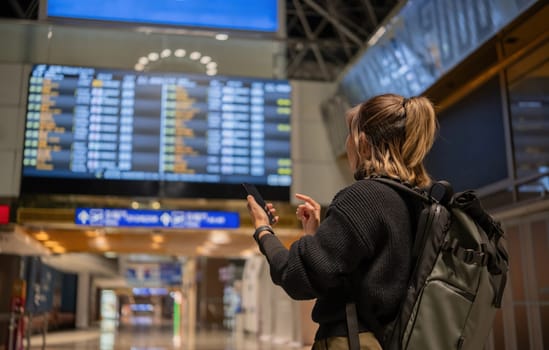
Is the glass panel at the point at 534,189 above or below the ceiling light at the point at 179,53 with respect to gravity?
below

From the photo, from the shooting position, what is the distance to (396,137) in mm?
1530

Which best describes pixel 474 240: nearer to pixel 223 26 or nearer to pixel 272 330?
pixel 223 26

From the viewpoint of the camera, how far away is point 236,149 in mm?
7926

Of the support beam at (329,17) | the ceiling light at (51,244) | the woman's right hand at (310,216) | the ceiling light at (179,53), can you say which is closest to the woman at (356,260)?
the woman's right hand at (310,216)

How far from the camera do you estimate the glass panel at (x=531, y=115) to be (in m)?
5.19

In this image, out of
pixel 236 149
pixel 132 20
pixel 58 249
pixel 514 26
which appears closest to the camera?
pixel 514 26

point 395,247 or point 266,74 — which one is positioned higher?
point 266,74

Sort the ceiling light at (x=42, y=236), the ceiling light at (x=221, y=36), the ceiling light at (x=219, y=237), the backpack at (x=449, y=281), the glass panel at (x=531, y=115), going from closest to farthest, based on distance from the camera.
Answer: the backpack at (x=449, y=281)
the glass panel at (x=531, y=115)
the ceiling light at (x=221, y=36)
the ceiling light at (x=42, y=236)
the ceiling light at (x=219, y=237)

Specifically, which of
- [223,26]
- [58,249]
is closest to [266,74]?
[223,26]

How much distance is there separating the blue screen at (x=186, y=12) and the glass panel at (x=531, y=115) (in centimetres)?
316

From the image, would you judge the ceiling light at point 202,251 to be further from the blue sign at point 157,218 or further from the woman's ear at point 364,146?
the woman's ear at point 364,146

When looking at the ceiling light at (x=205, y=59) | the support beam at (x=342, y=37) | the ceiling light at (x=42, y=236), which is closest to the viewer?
the ceiling light at (x=205, y=59)

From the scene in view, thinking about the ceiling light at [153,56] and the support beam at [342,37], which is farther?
the support beam at [342,37]

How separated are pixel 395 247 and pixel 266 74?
7.07 m
